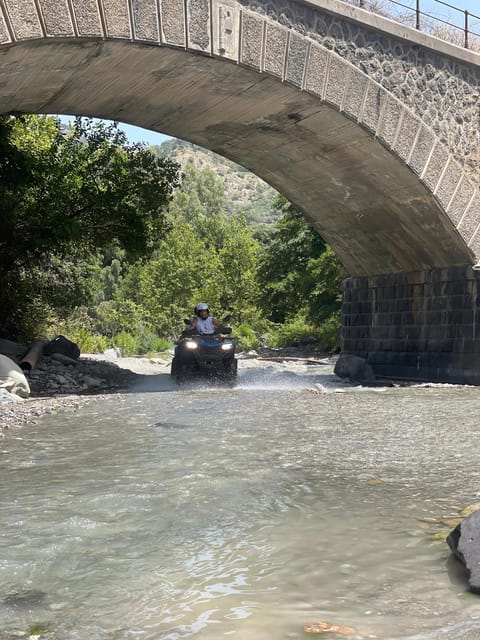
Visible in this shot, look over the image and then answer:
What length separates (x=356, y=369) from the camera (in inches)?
631

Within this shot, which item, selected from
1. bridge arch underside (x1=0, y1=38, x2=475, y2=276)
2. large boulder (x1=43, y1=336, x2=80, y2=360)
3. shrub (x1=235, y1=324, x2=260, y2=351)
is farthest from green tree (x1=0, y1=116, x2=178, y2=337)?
shrub (x1=235, y1=324, x2=260, y2=351)

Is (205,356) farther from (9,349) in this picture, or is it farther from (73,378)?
(9,349)

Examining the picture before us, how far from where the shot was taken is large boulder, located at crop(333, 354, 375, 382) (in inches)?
623

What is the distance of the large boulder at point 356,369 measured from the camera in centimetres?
1583

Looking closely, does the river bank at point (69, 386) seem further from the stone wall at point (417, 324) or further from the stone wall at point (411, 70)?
the stone wall at point (411, 70)

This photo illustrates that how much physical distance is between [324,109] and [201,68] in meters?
2.34

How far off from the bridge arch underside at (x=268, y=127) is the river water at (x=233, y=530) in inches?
206

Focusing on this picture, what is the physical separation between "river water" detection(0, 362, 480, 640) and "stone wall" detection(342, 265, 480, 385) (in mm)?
6386

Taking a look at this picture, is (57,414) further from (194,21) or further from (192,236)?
(192,236)

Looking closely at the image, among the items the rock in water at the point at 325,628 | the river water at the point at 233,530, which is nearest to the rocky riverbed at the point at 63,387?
the river water at the point at 233,530

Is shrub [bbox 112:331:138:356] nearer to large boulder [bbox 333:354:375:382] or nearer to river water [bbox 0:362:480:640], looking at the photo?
large boulder [bbox 333:354:375:382]

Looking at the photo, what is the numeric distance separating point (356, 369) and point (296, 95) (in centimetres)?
666

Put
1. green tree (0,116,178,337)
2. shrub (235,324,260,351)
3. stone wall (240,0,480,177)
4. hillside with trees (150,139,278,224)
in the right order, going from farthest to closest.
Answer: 1. hillside with trees (150,139,278,224)
2. shrub (235,324,260,351)
3. green tree (0,116,178,337)
4. stone wall (240,0,480,177)

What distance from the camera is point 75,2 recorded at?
29.1 feet
